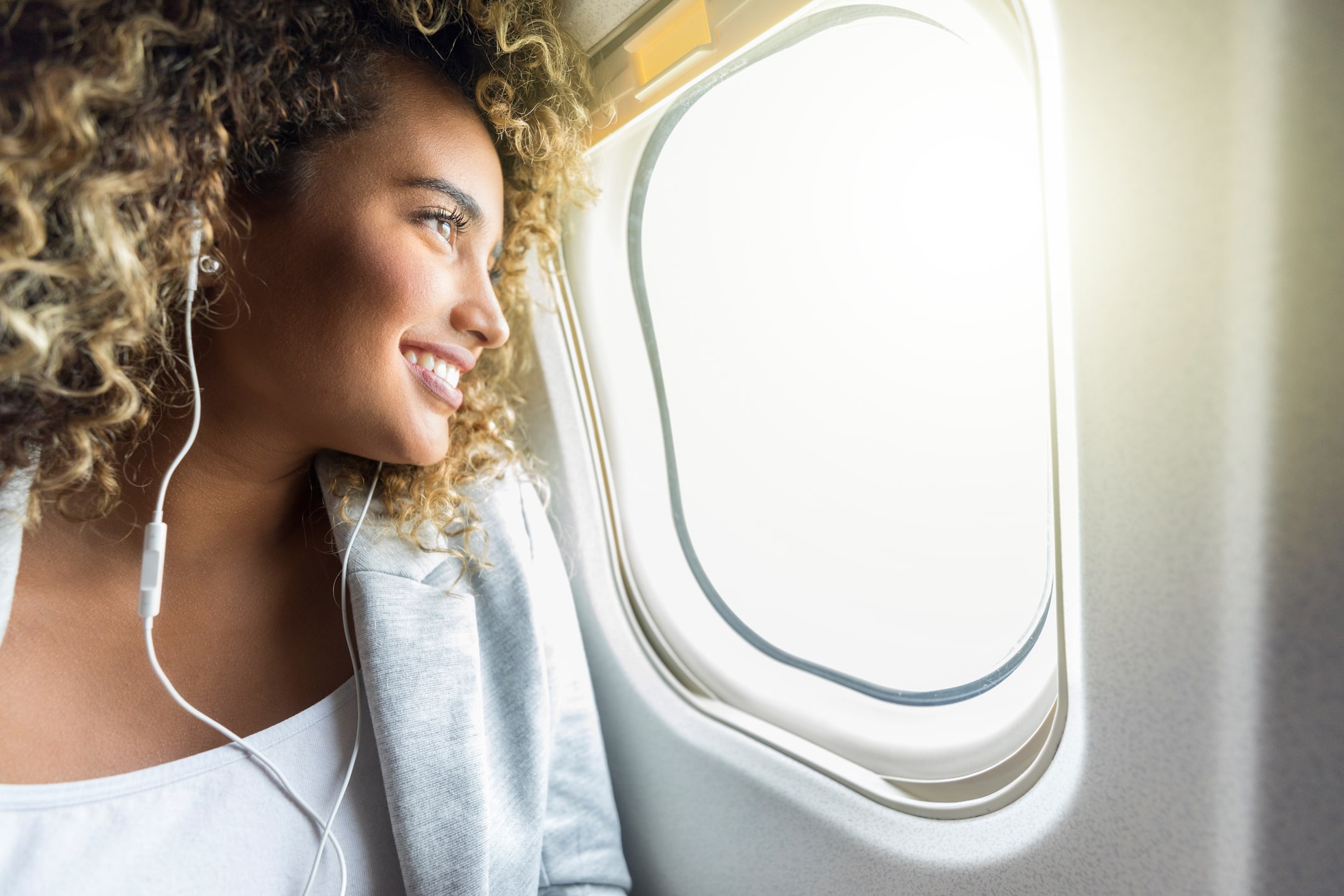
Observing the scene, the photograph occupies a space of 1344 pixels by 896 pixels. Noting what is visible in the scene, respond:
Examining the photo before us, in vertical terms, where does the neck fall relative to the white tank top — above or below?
above

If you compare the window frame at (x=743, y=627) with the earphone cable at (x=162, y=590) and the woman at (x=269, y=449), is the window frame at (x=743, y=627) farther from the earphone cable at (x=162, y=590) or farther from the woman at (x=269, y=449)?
the earphone cable at (x=162, y=590)

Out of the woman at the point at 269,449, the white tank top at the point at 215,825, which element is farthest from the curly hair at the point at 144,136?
the white tank top at the point at 215,825

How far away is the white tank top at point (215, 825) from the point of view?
0.82 m

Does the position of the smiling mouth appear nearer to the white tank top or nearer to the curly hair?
the curly hair

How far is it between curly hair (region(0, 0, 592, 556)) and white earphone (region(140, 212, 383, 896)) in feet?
0.12

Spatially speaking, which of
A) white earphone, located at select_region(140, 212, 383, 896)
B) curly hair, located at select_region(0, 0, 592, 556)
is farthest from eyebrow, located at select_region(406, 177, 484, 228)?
white earphone, located at select_region(140, 212, 383, 896)

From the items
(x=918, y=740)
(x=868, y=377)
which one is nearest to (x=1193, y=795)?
(x=918, y=740)

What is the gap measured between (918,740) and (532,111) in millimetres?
1136

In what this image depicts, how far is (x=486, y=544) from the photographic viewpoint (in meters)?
1.19

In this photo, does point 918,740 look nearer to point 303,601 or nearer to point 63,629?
point 303,601

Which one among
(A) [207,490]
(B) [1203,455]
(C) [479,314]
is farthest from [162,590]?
(B) [1203,455]

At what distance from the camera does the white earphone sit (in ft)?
2.84

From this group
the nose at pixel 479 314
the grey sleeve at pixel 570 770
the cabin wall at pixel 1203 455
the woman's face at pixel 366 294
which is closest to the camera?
the cabin wall at pixel 1203 455

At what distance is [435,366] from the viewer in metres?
1.06
